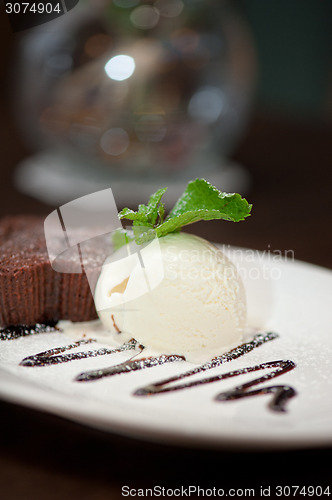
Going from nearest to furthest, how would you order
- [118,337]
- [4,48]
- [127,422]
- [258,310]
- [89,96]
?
1. [127,422]
2. [118,337]
3. [258,310]
4. [89,96]
5. [4,48]

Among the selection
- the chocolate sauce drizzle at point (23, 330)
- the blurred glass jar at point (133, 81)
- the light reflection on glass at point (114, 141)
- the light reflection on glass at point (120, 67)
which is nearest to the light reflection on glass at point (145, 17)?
the blurred glass jar at point (133, 81)

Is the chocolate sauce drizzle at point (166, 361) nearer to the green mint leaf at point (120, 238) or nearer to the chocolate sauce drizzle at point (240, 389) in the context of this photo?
the chocolate sauce drizzle at point (240, 389)

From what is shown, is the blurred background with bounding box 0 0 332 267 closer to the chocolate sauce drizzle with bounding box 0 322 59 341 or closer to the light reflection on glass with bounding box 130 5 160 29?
the light reflection on glass with bounding box 130 5 160 29

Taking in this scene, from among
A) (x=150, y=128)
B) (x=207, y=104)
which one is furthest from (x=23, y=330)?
(x=207, y=104)

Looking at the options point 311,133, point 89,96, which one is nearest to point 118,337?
point 89,96

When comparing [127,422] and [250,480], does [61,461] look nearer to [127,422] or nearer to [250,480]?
[127,422]

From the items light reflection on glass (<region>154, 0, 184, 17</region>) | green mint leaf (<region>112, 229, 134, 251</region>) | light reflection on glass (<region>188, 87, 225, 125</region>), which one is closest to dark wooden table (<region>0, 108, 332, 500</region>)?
green mint leaf (<region>112, 229, 134, 251</region>)

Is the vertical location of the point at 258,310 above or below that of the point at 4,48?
below
